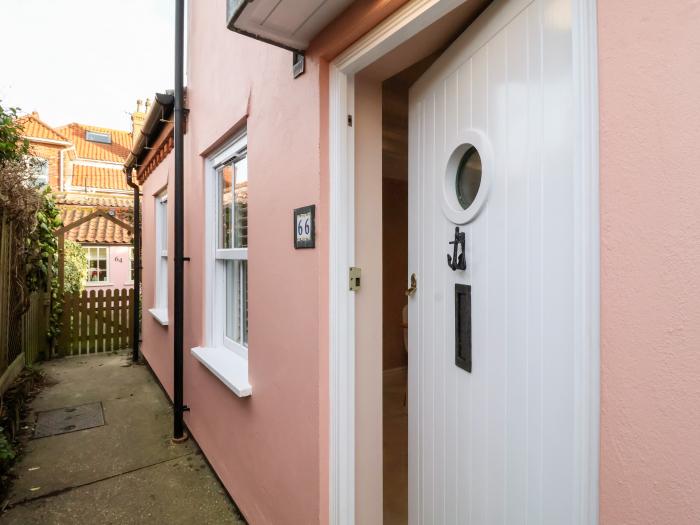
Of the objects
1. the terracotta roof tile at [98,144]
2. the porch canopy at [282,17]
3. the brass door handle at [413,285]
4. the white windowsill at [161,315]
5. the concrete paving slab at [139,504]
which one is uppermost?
the terracotta roof tile at [98,144]

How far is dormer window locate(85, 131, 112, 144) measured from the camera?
25438mm

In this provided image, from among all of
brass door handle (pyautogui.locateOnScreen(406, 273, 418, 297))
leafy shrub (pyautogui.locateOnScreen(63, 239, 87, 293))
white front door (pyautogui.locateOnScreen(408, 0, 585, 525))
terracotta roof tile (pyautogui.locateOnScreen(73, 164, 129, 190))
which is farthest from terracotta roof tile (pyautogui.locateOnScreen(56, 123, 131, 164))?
white front door (pyautogui.locateOnScreen(408, 0, 585, 525))

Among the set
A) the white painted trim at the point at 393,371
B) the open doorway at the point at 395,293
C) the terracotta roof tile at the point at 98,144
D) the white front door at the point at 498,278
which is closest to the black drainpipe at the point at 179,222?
the open doorway at the point at 395,293

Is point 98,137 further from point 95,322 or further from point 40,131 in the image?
point 95,322

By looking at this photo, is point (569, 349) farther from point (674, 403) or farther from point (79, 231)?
point (79, 231)

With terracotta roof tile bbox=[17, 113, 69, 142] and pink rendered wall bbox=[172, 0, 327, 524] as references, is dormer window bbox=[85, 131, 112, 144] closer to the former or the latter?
terracotta roof tile bbox=[17, 113, 69, 142]

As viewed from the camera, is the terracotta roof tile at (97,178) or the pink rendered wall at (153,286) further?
the terracotta roof tile at (97,178)

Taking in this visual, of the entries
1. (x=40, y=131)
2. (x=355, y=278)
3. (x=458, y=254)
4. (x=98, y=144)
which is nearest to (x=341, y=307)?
(x=355, y=278)

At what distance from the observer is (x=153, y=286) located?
572cm

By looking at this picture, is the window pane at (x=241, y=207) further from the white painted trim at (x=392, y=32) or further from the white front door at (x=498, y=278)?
the white front door at (x=498, y=278)

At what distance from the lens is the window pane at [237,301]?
2.99 m

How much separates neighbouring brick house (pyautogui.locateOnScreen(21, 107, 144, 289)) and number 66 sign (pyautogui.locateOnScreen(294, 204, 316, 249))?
4.76 meters

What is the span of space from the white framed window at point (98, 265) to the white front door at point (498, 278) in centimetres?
1377

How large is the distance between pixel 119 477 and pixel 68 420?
161 centimetres
